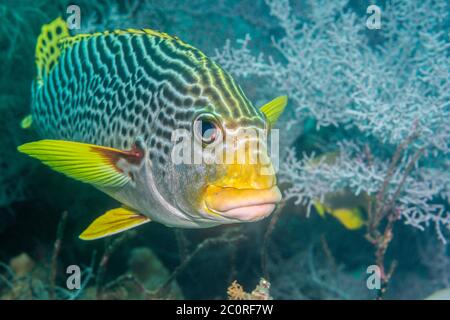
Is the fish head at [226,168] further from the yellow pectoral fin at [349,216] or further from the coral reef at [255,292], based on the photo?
the yellow pectoral fin at [349,216]

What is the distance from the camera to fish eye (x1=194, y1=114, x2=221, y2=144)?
2076 mm

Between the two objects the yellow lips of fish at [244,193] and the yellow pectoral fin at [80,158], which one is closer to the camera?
the yellow lips of fish at [244,193]

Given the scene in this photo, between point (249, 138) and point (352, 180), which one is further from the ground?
point (249, 138)

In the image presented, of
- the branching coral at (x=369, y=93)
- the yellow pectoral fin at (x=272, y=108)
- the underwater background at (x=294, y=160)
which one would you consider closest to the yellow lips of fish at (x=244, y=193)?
the yellow pectoral fin at (x=272, y=108)

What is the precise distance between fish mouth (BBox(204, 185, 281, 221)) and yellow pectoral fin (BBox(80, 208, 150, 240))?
37.4 inches

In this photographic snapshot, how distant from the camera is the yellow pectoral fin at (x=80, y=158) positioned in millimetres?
2291

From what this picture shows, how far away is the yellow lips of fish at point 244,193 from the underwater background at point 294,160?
6.35 feet

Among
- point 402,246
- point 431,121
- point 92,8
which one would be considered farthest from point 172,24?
point 402,246

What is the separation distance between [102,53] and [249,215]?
1.83 metres

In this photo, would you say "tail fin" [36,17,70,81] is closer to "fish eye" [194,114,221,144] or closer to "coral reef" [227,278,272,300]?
"fish eye" [194,114,221,144]

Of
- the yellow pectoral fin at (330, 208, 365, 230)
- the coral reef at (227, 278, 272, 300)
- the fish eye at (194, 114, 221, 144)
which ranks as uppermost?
the fish eye at (194, 114, 221, 144)

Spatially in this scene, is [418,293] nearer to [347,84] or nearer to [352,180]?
[352,180]

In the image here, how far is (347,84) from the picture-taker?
15.4 ft

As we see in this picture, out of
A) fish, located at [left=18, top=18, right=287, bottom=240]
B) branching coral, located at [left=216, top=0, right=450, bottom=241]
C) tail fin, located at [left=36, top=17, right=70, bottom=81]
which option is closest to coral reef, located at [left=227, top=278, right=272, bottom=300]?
fish, located at [left=18, top=18, right=287, bottom=240]
